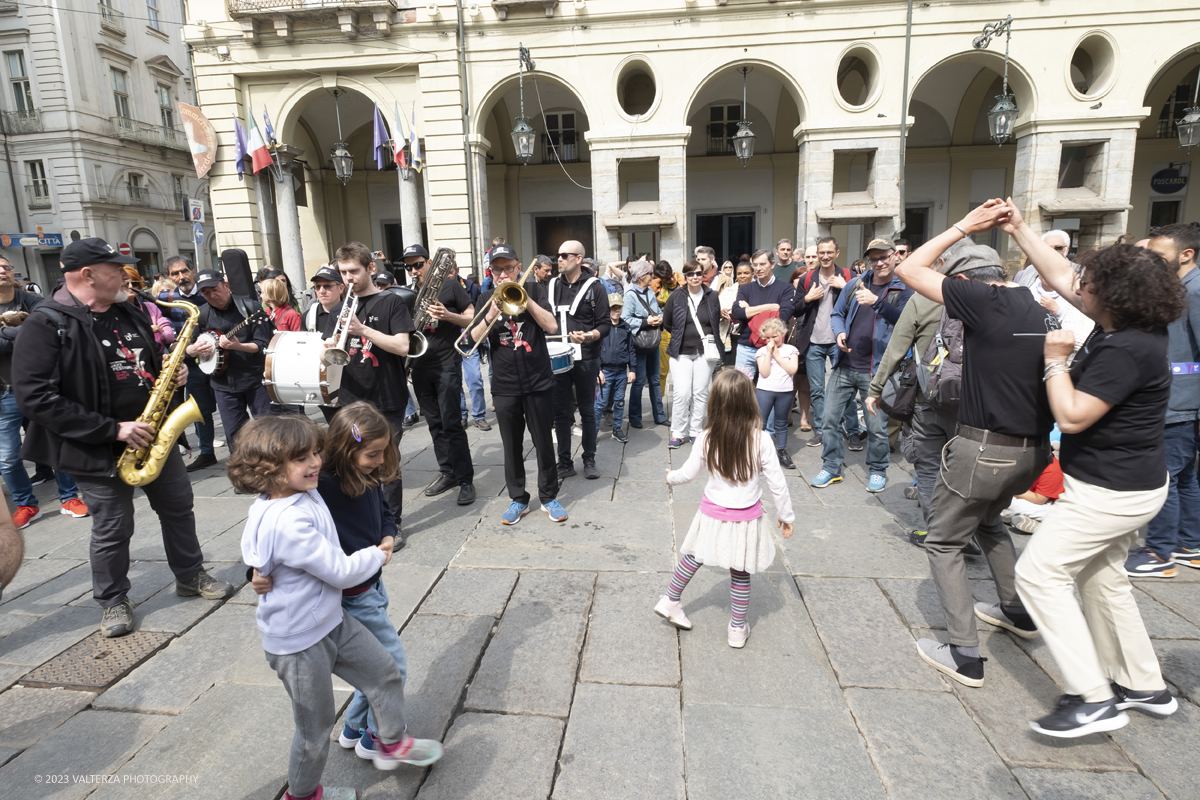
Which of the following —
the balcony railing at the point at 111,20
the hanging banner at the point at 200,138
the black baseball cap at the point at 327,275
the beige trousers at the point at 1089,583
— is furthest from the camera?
the balcony railing at the point at 111,20

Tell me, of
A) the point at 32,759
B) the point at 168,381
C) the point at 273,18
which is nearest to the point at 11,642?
the point at 32,759

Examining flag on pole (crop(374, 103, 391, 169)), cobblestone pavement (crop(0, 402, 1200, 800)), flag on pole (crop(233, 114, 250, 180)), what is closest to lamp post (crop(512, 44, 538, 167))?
flag on pole (crop(374, 103, 391, 169))

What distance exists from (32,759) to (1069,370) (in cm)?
433

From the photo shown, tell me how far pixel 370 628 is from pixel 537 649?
0.99m

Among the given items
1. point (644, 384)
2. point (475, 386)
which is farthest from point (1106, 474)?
point (475, 386)

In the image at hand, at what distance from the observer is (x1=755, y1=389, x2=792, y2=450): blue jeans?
18.8 ft

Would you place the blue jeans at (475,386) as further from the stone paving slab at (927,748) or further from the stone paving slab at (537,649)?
the stone paving slab at (927,748)

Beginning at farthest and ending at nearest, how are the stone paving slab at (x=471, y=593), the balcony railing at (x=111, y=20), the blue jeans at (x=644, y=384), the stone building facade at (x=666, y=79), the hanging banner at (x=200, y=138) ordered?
the balcony railing at (x=111, y=20) < the hanging banner at (x=200, y=138) < the stone building facade at (x=666, y=79) < the blue jeans at (x=644, y=384) < the stone paving slab at (x=471, y=593)

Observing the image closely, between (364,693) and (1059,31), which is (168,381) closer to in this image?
(364,693)

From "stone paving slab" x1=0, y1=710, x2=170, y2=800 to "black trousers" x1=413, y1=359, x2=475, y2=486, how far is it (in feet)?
8.86

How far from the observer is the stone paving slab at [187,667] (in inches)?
108

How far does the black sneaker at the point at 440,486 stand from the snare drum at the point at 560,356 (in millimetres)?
1343

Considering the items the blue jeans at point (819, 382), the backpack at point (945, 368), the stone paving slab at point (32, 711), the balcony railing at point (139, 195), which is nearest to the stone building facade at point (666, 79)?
Result: the blue jeans at point (819, 382)

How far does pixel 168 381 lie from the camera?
3586 mm
